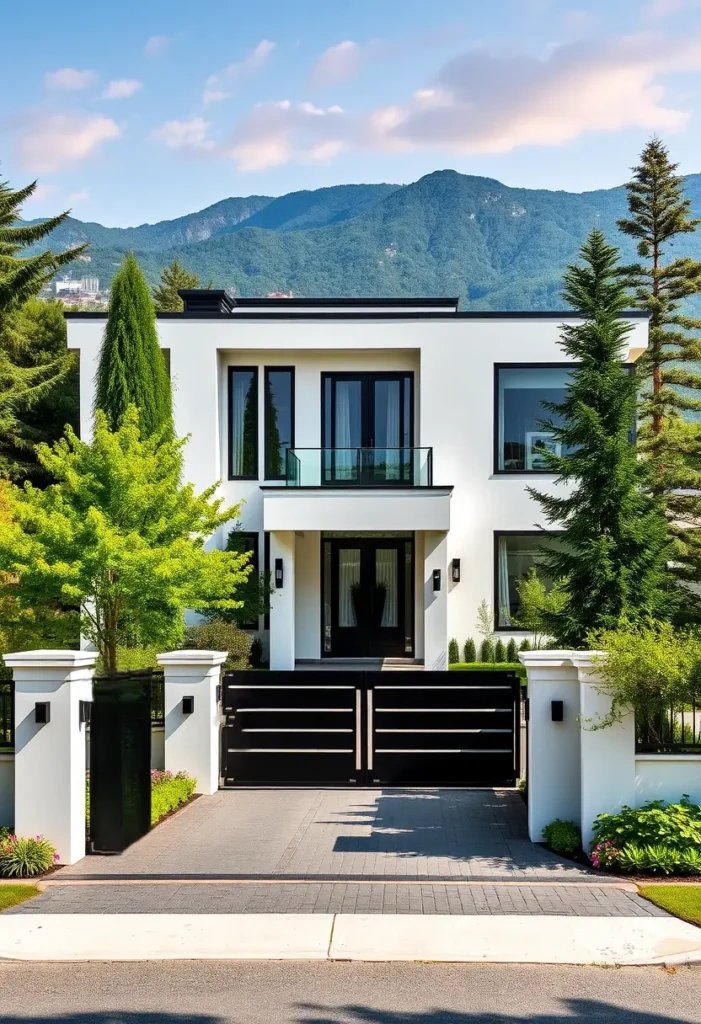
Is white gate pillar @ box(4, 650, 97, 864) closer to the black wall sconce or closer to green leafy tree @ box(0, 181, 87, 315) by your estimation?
the black wall sconce

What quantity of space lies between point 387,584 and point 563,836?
48.9 feet

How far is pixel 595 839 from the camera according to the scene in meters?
8.91

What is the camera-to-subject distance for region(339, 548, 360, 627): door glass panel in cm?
2392

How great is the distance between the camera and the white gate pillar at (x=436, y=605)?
21.5m

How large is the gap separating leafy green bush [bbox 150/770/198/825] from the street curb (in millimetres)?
3106

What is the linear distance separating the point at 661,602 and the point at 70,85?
995 inches

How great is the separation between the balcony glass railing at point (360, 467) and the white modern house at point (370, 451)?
29 millimetres

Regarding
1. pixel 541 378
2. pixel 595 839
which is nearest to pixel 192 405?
pixel 541 378

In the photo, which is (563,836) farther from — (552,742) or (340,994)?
(340,994)

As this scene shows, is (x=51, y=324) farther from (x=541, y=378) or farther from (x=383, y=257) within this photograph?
(x=383, y=257)

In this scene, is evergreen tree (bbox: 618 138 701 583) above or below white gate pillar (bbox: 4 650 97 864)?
above

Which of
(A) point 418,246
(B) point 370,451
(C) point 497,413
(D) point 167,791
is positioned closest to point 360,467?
(B) point 370,451

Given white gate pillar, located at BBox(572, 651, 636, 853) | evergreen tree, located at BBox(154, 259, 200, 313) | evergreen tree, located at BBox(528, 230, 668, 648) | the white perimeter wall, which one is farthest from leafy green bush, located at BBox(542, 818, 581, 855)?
evergreen tree, located at BBox(154, 259, 200, 313)

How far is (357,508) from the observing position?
2144 cm
